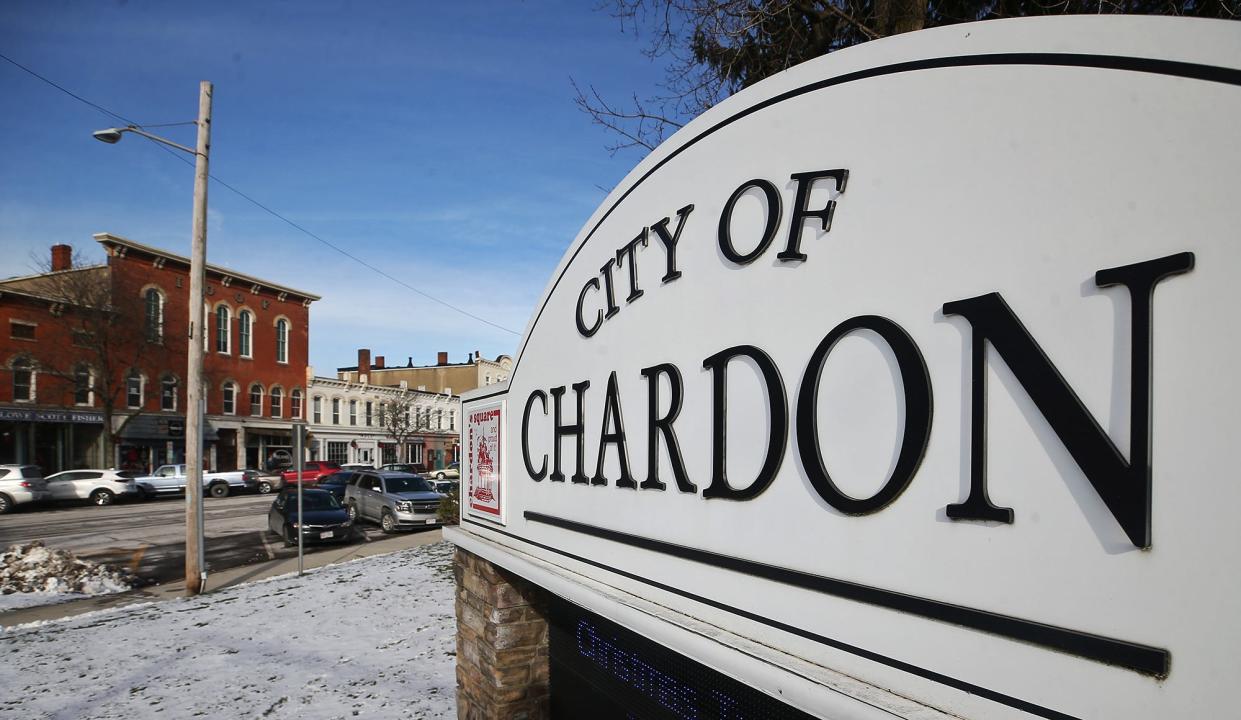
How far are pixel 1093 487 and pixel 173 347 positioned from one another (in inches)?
1542

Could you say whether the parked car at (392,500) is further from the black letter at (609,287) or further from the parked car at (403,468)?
the black letter at (609,287)

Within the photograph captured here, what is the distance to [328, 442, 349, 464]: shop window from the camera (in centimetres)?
4441

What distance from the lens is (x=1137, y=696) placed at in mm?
1034

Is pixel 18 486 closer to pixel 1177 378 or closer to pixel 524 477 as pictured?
pixel 524 477

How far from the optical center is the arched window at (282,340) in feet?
131

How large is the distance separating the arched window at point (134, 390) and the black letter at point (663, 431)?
3690 centimetres

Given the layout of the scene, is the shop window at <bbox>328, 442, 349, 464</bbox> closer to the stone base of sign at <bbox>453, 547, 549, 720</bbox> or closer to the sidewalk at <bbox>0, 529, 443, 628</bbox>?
the sidewalk at <bbox>0, 529, 443, 628</bbox>

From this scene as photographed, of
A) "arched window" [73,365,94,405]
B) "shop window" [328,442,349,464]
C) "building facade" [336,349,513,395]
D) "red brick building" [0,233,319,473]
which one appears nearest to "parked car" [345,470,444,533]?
"red brick building" [0,233,319,473]

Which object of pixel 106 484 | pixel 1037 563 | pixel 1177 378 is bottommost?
pixel 106 484

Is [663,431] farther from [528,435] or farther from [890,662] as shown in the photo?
[528,435]

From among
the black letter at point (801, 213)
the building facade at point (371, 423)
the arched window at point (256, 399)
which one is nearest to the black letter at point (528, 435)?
the black letter at point (801, 213)

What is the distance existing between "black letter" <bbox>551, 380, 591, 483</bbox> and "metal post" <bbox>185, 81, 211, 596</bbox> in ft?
30.7

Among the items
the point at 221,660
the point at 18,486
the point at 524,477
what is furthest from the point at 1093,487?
the point at 18,486

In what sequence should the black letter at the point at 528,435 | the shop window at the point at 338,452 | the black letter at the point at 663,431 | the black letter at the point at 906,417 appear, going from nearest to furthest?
the black letter at the point at 906,417 < the black letter at the point at 663,431 < the black letter at the point at 528,435 < the shop window at the point at 338,452
